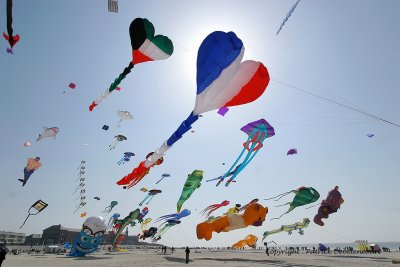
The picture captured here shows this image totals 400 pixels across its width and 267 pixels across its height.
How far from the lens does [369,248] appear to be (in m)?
57.6

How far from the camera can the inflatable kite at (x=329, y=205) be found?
120 ft

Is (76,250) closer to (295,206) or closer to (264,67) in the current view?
(295,206)

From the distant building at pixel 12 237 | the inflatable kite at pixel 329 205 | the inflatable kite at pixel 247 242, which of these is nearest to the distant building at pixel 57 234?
the distant building at pixel 12 237

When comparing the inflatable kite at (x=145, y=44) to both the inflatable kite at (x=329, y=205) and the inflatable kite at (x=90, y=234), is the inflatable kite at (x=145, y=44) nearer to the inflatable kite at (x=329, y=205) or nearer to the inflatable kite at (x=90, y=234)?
the inflatable kite at (x=90, y=234)

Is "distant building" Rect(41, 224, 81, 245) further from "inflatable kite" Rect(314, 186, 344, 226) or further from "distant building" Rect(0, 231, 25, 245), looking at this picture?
"inflatable kite" Rect(314, 186, 344, 226)

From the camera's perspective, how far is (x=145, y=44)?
43.2ft

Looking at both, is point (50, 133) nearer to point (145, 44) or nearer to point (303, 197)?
point (145, 44)

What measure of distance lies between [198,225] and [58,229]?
81.1 meters

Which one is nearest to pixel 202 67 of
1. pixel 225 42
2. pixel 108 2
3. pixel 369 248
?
pixel 225 42

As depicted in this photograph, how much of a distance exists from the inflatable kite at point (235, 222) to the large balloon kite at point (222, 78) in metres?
19.7

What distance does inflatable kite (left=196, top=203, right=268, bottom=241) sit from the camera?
2956cm

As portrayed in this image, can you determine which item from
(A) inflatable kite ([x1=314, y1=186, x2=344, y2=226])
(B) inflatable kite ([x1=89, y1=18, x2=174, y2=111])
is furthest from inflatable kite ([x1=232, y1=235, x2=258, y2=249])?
(B) inflatable kite ([x1=89, y1=18, x2=174, y2=111])

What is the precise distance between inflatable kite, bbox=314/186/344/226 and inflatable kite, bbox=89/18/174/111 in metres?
32.4

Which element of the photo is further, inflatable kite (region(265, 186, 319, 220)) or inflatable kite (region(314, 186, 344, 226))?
inflatable kite (region(314, 186, 344, 226))
